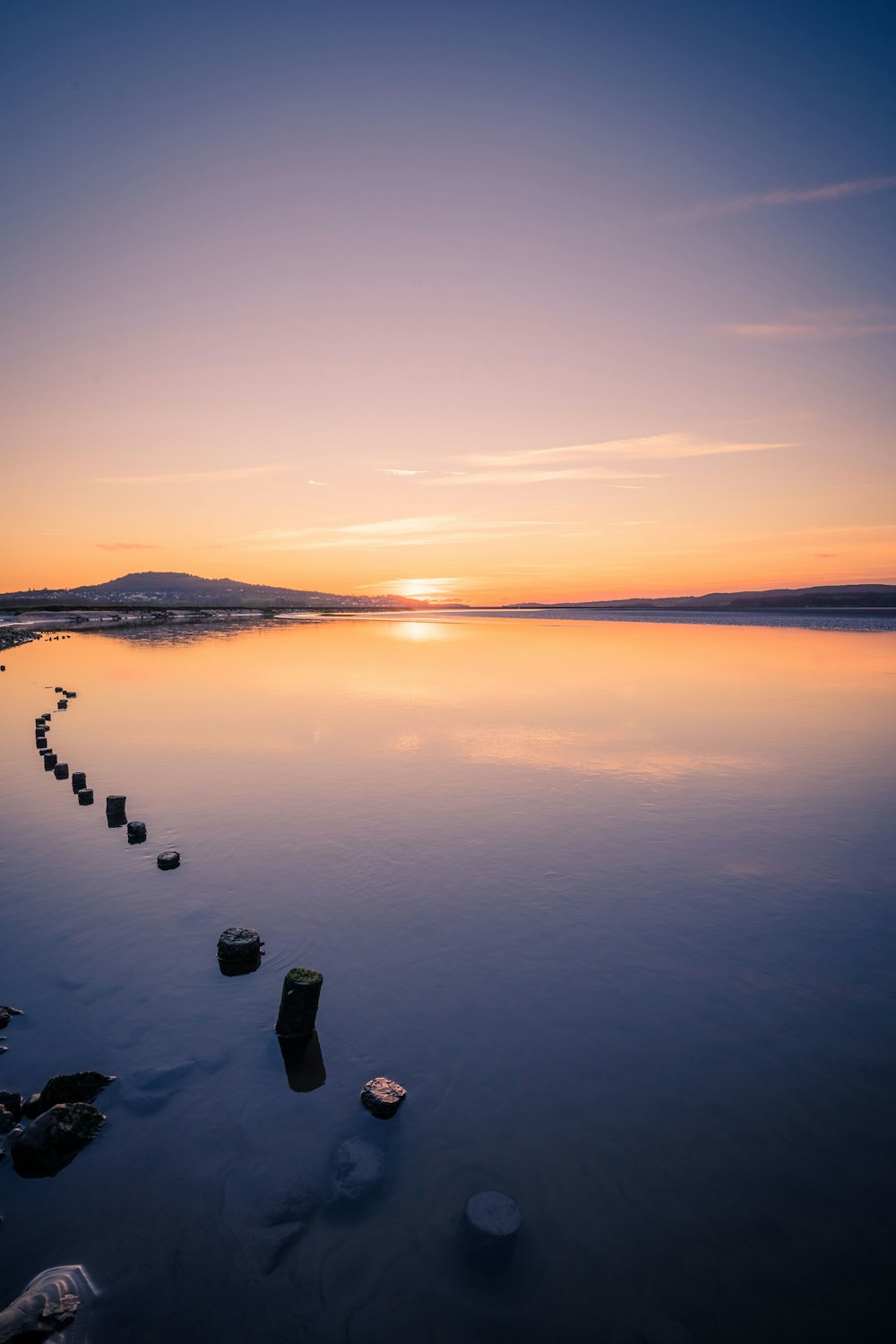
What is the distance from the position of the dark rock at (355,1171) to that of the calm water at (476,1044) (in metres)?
0.09

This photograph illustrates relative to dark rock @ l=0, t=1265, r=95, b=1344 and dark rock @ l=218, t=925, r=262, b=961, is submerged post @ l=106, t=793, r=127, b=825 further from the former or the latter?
dark rock @ l=0, t=1265, r=95, b=1344

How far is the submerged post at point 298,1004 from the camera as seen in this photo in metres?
7.29

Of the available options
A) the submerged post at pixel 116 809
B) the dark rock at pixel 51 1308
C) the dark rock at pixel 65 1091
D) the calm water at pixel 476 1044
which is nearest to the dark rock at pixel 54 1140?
the calm water at pixel 476 1044

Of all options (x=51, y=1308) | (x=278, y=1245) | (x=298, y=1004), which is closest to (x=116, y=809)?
(x=298, y=1004)

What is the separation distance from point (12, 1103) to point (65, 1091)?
0.49 metres

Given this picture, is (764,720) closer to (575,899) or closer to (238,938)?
(575,899)

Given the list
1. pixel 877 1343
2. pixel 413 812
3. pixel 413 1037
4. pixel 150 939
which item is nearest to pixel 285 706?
pixel 413 812

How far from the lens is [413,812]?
1512cm

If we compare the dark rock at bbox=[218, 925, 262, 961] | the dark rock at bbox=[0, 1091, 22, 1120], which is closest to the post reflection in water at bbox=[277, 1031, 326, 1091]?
the dark rock at bbox=[218, 925, 262, 961]

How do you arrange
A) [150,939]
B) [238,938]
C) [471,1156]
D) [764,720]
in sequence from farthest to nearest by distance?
[764,720] < [150,939] < [238,938] < [471,1156]

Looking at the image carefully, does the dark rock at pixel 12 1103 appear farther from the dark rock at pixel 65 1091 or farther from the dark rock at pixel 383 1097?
the dark rock at pixel 383 1097

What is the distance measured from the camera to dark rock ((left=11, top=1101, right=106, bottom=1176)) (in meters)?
5.68

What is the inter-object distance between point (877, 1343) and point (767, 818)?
1137cm

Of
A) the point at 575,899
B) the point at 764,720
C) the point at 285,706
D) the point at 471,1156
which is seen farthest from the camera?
the point at 285,706
